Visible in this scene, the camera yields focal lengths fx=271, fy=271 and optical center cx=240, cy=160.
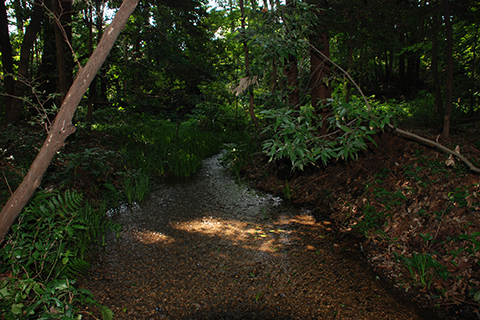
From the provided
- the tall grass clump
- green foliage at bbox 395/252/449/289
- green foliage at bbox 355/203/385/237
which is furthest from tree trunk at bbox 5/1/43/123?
green foliage at bbox 395/252/449/289

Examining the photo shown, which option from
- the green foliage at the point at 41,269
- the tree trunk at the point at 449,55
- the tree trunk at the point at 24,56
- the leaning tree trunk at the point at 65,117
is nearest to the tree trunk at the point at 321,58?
the tree trunk at the point at 449,55

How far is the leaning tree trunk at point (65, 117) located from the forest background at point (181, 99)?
4 centimetres

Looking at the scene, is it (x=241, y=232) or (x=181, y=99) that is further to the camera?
(x=181, y=99)

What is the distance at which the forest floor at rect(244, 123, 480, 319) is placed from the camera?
2273 millimetres

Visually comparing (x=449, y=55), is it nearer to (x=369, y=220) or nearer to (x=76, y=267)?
(x=369, y=220)

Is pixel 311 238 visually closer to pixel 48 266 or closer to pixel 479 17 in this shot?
pixel 48 266

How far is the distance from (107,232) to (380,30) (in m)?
5.01

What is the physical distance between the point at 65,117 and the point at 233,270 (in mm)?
2007

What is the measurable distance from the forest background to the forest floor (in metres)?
0.08

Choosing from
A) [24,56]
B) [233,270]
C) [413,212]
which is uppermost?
[24,56]

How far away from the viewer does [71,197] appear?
2.61 m

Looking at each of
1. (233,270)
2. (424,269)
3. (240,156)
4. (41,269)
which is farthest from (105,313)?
(240,156)

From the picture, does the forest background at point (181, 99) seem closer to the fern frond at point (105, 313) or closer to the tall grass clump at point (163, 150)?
the tall grass clump at point (163, 150)

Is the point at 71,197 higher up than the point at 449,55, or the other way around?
the point at 449,55
